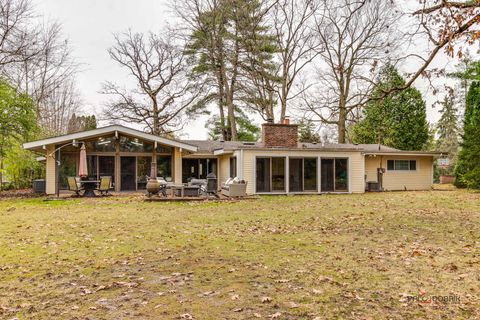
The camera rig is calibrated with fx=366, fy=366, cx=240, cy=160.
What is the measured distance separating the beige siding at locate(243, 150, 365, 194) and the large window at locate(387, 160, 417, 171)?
395 centimetres

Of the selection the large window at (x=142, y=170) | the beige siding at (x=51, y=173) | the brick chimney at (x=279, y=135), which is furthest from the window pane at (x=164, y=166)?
the brick chimney at (x=279, y=135)

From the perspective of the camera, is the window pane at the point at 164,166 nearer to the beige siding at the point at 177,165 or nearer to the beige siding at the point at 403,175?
the beige siding at the point at 177,165

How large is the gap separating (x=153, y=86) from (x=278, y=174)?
15705 millimetres

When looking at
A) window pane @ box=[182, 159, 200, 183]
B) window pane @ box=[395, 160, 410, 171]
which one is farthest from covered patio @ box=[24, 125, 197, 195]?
window pane @ box=[395, 160, 410, 171]

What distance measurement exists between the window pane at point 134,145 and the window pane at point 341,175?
32.4 feet

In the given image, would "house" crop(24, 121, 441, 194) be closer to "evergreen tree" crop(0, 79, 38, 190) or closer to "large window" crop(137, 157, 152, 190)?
"large window" crop(137, 157, 152, 190)

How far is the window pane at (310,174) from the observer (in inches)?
746

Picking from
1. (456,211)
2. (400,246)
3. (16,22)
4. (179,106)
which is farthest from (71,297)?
(179,106)

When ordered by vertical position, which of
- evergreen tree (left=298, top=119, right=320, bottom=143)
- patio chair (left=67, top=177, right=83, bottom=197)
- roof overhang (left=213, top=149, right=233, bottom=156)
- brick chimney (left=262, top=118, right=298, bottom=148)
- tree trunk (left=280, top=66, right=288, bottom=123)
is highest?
tree trunk (left=280, top=66, right=288, bottom=123)

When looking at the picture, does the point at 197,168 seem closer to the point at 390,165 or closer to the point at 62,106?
the point at 390,165

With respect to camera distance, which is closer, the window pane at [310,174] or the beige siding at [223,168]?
the window pane at [310,174]

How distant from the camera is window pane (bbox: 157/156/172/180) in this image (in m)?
19.2

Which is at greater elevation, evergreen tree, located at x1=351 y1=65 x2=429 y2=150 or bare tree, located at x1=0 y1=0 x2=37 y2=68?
bare tree, located at x1=0 y1=0 x2=37 y2=68

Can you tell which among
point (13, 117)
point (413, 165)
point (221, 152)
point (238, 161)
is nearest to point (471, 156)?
point (413, 165)
